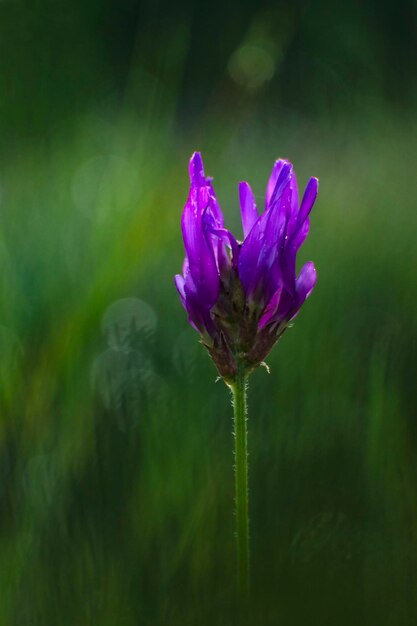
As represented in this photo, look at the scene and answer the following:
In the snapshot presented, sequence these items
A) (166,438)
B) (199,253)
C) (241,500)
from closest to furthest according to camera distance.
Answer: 1. (241,500)
2. (199,253)
3. (166,438)

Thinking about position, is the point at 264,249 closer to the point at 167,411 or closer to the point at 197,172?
the point at 197,172

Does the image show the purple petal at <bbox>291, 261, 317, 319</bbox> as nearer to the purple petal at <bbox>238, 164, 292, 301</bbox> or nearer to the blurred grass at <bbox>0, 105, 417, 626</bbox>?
the purple petal at <bbox>238, 164, 292, 301</bbox>

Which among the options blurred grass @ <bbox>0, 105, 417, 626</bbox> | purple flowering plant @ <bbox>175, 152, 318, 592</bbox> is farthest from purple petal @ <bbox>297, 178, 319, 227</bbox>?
blurred grass @ <bbox>0, 105, 417, 626</bbox>

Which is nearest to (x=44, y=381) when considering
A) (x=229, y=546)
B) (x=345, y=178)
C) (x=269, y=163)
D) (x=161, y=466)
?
(x=161, y=466)

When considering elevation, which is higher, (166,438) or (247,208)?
(247,208)

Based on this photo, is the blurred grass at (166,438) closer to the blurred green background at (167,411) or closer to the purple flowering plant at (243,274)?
the blurred green background at (167,411)

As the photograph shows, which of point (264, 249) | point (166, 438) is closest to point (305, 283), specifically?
point (264, 249)

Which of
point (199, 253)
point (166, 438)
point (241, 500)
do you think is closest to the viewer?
point (241, 500)

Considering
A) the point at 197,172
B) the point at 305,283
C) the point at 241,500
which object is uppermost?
the point at 197,172

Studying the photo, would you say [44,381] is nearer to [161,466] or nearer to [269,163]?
[161,466]
